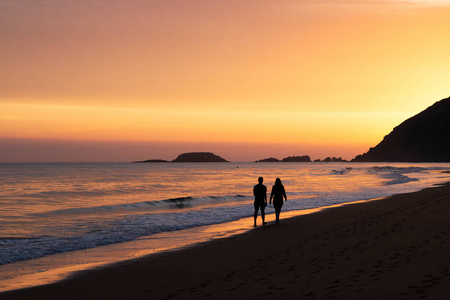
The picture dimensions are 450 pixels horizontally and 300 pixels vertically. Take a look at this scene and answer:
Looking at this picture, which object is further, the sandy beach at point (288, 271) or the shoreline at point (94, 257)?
the shoreline at point (94, 257)

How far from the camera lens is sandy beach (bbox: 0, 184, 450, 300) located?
24.8ft

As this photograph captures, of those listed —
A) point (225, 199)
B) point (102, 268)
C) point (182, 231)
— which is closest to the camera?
point (102, 268)

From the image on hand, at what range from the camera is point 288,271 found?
9.23 meters

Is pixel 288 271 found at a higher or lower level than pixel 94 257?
higher

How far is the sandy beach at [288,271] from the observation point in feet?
24.8

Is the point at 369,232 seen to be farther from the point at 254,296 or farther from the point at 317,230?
the point at 254,296

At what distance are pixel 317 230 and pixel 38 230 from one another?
40.5 ft

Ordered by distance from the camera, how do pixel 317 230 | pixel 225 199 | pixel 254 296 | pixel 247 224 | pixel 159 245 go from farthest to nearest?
pixel 225 199 → pixel 247 224 → pixel 317 230 → pixel 159 245 → pixel 254 296

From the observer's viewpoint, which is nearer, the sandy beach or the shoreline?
the sandy beach

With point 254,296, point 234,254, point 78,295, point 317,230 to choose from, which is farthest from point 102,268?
point 317,230

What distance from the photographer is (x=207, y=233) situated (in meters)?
17.2

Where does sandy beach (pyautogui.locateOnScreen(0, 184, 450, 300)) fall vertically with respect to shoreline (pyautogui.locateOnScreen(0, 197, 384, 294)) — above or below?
above

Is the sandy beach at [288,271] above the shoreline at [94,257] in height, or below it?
above

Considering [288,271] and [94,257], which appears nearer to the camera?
[288,271]
